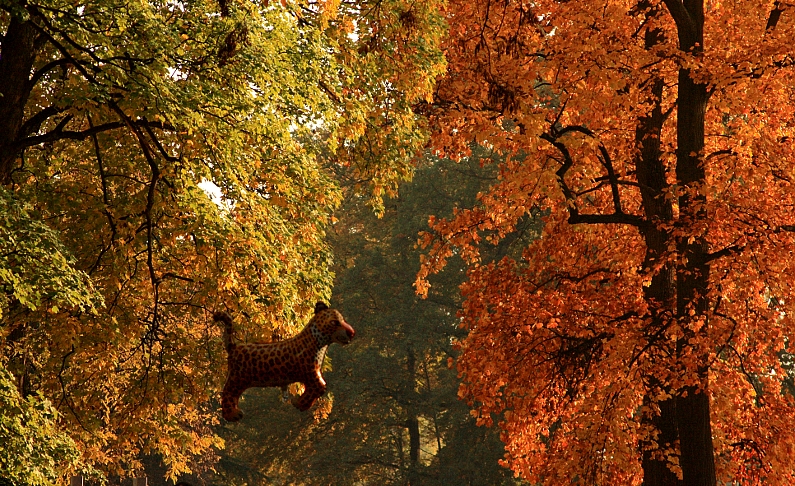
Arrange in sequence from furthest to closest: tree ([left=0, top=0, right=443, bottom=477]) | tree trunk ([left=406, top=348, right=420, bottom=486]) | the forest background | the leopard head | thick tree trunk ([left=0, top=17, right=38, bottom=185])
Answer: tree trunk ([left=406, top=348, right=420, bottom=486])
thick tree trunk ([left=0, top=17, right=38, bottom=185])
the forest background
tree ([left=0, top=0, right=443, bottom=477])
the leopard head

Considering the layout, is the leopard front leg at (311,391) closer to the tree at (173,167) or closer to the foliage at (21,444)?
the tree at (173,167)

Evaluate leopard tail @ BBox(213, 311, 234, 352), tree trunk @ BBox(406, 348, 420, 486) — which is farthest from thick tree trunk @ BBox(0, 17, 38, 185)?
tree trunk @ BBox(406, 348, 420, 486)

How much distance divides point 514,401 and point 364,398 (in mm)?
19965

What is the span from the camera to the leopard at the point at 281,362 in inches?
138

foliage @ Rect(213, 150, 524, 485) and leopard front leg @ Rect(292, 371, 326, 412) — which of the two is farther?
foliage @ Rect(213, 150, 524, 485)

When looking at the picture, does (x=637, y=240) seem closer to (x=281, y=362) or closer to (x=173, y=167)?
(x=173, y=167)

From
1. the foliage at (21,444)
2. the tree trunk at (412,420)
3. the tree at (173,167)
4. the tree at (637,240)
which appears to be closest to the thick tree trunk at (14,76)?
the tree at (173,167)

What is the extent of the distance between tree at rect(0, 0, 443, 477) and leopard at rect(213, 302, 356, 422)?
16.6 feet

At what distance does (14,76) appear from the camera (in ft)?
40.4

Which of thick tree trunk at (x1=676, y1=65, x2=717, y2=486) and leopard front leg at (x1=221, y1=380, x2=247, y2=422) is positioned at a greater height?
thick tree trunk at (x1=676, y1=65, x2=717, y2=486)

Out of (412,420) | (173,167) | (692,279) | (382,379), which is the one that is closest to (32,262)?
(173,167)

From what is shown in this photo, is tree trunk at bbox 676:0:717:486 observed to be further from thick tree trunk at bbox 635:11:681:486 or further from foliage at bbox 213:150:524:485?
foliage at bbox 213:150:524:485

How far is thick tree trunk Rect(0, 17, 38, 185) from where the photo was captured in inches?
479

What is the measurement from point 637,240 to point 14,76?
405 inches
